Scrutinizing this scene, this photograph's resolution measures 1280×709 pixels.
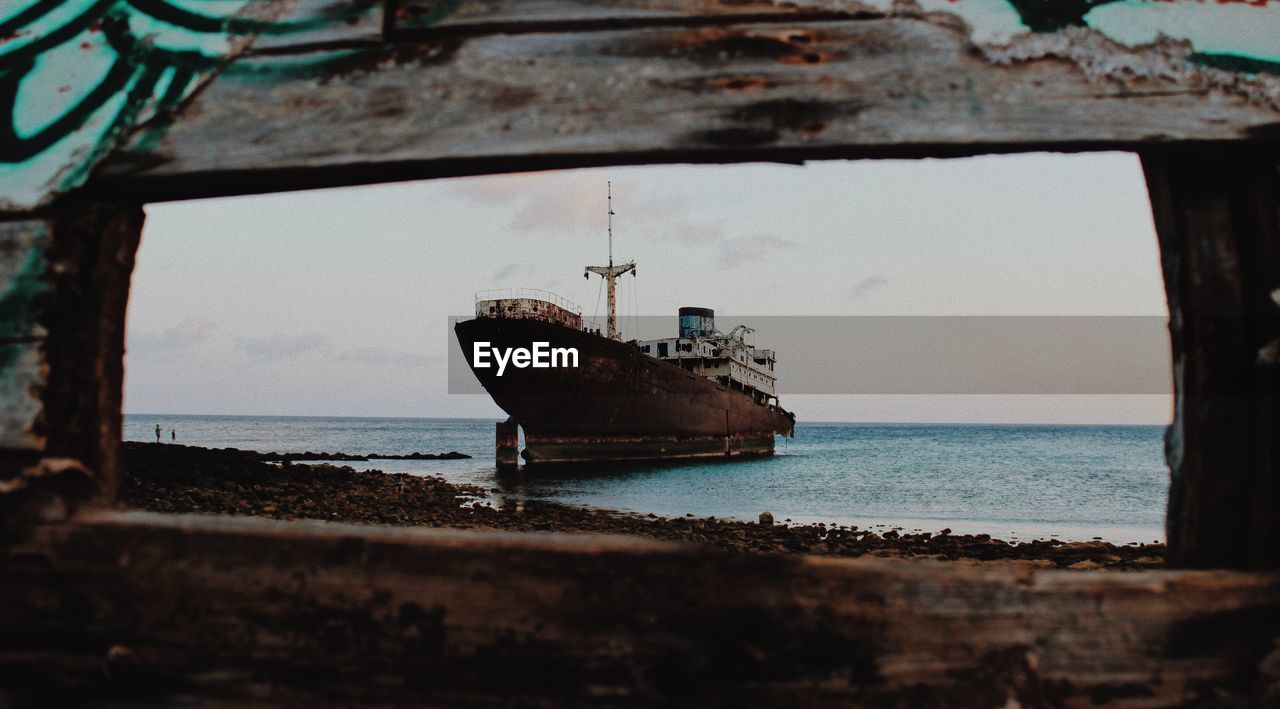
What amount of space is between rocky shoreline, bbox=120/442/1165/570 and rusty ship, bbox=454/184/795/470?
8620mm

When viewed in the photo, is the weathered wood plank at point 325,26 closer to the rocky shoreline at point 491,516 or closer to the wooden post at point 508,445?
the rocky shoreline at point 491,516

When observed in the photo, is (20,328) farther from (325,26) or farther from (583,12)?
(583,12)

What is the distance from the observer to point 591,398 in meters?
26.5

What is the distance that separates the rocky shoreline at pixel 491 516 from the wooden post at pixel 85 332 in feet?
21.9

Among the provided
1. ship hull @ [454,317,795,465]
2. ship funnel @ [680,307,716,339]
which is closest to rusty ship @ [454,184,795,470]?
ship hull @ [454,317,795,465]

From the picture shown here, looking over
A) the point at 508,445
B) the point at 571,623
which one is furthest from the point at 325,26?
the point at 508,445

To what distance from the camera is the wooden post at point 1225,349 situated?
3.67 feet

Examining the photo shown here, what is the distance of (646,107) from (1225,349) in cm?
96

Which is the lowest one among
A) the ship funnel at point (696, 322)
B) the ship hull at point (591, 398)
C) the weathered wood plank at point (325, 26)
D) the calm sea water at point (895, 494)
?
the calm sea water at point (895, 494)

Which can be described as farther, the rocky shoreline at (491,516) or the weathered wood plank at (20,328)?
the rocky shoreline at (491,516)

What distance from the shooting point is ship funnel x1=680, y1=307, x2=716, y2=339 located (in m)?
40.7

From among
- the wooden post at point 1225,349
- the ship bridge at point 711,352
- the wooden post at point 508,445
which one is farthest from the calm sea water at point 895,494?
the wooden post at point 1225,349

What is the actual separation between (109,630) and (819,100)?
142 cm

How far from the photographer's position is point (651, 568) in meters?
1.13
